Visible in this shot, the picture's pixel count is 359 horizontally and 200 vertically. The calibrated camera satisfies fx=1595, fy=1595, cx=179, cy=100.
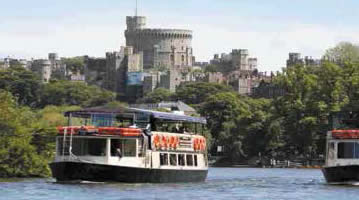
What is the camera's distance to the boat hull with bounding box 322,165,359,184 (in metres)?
84.6

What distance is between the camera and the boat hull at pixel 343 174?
278ft

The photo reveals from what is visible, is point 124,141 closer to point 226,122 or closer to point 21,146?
point 21,146

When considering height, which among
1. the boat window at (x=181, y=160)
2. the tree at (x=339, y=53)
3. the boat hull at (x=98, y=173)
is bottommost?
the boat hull at (x=98, y=173)

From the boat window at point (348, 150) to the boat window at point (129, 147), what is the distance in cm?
1207

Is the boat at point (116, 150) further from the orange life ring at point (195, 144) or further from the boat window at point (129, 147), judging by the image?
the orange life ring at point (195, 144)

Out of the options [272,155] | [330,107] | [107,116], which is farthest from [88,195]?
[272,155]

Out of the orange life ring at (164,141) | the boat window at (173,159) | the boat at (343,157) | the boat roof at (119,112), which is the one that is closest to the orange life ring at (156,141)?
the orange life ring at (164,141)

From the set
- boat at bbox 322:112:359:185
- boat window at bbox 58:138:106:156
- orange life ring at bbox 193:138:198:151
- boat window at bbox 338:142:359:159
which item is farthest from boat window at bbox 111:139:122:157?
boat window at bbox 338:142:359:159

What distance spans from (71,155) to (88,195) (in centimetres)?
855

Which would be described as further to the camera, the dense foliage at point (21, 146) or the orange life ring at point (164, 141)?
the dense foliage at point (21, 146)

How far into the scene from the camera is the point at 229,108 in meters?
195

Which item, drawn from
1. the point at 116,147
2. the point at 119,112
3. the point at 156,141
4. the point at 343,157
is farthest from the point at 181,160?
the point at 343,157

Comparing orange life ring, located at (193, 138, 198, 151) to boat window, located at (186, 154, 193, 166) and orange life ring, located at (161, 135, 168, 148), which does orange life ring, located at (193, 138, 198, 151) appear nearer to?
boat window, located at (186, 154, 193, 166)

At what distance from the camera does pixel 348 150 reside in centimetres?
8581
